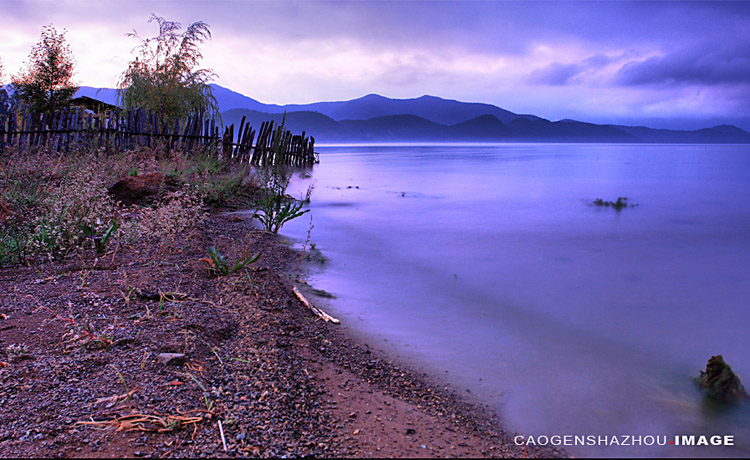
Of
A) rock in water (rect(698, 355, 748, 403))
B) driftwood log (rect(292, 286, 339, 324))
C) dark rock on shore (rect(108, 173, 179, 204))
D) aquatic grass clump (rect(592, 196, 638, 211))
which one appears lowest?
driftwood log (rect(292, 286, 339, 324))

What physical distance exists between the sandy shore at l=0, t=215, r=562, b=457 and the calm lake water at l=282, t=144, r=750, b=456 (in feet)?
1.48

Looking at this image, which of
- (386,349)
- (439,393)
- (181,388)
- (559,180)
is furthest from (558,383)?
(559,180)

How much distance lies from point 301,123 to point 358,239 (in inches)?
7237

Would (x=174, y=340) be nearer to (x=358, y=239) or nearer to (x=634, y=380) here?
(x=634, y=380)

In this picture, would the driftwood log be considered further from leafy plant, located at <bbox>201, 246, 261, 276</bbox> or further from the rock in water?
the rock in water

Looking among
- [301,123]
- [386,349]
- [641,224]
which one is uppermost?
[301,123]

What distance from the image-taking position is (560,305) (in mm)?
4418

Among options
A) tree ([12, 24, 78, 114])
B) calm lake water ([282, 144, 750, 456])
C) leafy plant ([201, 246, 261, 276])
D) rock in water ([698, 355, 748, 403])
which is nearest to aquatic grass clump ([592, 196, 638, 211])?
calm lake water ([282, 144, 750, 456])

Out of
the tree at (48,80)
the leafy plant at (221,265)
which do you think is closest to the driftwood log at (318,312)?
the leafy plant at (221,265)

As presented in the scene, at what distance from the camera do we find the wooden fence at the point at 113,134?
9469mm

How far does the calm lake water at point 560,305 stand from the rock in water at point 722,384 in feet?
0.35

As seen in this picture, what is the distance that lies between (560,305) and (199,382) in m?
3.48

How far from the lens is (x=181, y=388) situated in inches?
84.7

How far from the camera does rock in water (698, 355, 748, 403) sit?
271 cm
